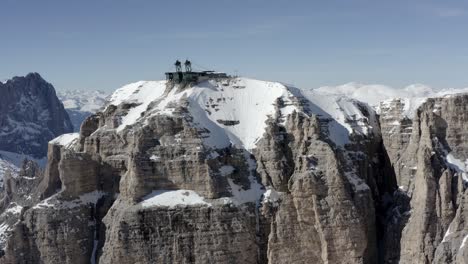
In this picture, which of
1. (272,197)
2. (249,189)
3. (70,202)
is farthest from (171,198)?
(70,202)

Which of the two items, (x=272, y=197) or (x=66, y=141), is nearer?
(x=272, y=197)

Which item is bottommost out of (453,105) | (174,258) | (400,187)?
(174,258)

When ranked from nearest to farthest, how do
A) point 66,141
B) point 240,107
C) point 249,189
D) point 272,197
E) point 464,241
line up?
point 464,241
point 272,197
point 249,189
point 240,107
point 66,141

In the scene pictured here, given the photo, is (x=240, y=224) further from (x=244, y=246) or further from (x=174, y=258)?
(x=174, y=258)

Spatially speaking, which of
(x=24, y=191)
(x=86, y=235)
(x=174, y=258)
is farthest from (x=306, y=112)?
(x=24, y=191)

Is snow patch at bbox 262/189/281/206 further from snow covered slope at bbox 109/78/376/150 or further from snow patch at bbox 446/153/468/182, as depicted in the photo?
snow patch at bbox 446/153/468/182

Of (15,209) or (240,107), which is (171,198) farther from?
(15,209)
